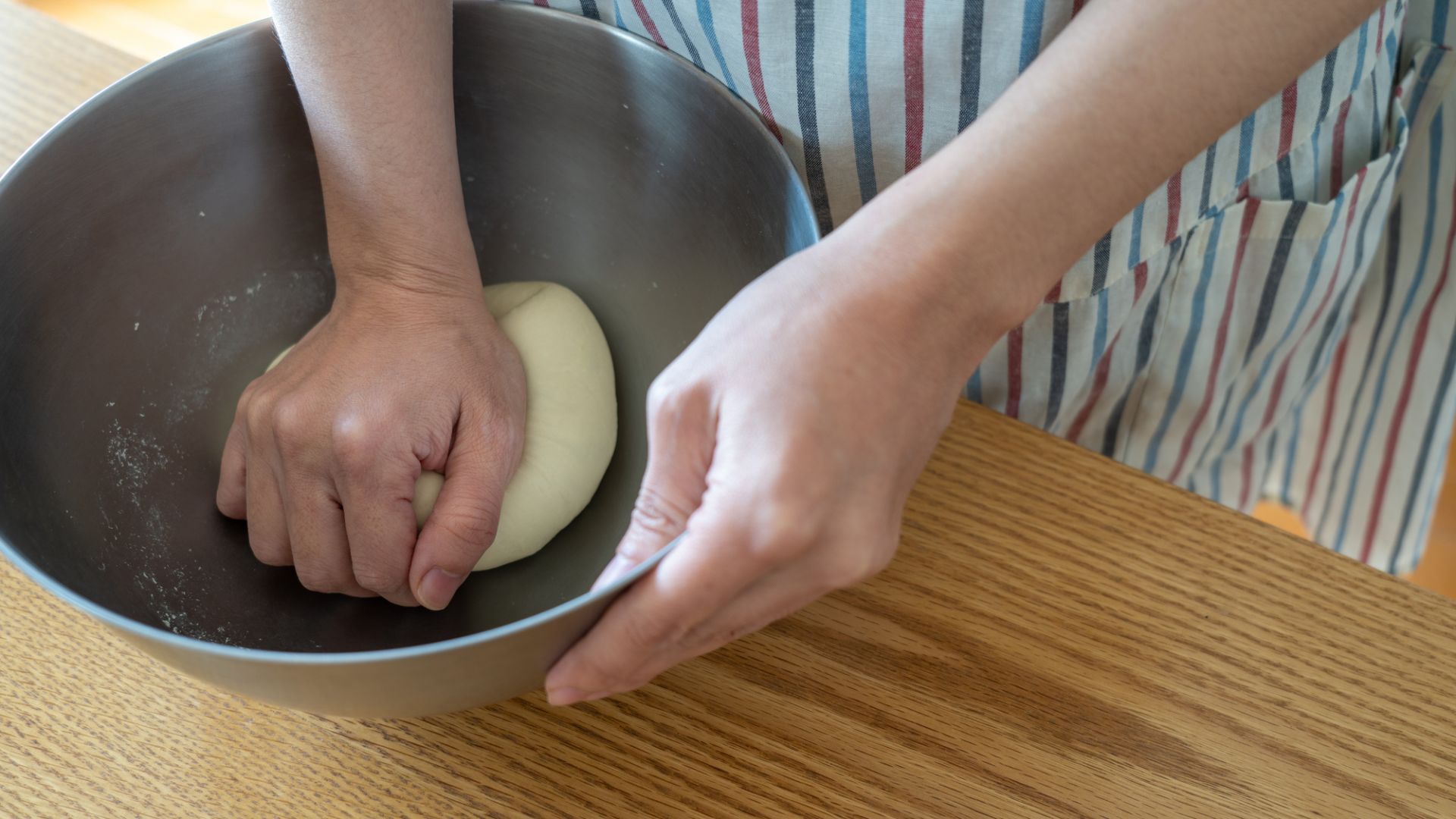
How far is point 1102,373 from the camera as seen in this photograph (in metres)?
0.91

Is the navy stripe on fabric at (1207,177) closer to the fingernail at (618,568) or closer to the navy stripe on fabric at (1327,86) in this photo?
the navy stripe on fabric at (1327,86)

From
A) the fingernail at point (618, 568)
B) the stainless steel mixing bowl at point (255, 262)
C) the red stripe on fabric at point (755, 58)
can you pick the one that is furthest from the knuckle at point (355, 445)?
the red stripe on fabric at point (755, 58)

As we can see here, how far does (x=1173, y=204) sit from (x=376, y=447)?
567 millimetres

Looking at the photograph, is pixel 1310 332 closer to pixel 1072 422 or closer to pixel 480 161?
pixel 1072 422

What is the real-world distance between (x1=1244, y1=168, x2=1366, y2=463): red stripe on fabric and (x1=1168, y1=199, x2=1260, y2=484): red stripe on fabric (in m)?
0.07

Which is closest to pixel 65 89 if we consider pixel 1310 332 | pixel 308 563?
pixel 308 563

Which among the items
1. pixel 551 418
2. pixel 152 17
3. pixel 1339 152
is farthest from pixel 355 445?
pixel 152 17

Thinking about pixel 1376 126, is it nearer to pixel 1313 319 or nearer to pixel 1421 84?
pixel 1421 84

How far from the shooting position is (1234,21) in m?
0.51

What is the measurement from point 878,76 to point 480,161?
1.04 feet

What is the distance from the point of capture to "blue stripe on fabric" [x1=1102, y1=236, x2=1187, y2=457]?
31.8 inches

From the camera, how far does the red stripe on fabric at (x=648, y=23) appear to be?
2.36 ft

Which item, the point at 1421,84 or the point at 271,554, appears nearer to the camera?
the point at 271,554

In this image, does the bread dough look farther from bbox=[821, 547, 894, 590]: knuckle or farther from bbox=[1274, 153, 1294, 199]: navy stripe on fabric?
bbox=[1274, 153, 1294, 199]: navy stripe on fabric
